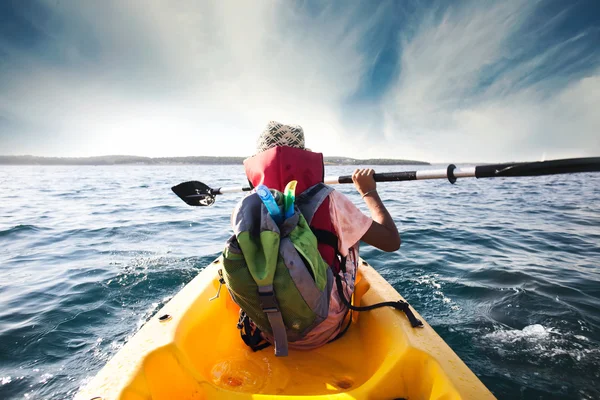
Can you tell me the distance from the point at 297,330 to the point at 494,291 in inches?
167

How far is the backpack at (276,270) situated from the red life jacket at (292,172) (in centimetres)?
28

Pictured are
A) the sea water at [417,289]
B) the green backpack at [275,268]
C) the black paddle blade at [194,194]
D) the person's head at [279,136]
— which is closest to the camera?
the green backpack at [275,268]

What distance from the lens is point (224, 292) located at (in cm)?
325

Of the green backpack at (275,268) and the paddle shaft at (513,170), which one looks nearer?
the green backpack at (275,268)

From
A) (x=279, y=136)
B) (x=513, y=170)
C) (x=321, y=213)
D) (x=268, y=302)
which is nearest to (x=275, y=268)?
(x=268, y=302)

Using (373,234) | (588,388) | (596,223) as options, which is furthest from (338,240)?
(596,223)

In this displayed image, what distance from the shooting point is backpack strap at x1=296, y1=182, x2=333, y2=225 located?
6.51 feet

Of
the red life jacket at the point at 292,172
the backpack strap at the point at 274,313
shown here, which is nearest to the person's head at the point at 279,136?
the red life jacket at the point at 292,172

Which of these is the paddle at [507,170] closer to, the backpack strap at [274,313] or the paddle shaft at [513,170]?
the paddle shaft at [513,170]

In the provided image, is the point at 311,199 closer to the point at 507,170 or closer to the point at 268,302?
the point at 268,302

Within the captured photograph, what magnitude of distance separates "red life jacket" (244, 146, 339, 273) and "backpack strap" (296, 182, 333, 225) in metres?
0.04

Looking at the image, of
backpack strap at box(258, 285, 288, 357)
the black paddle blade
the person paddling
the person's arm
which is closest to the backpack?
backpack strap at box(258, 285, 288, 357)

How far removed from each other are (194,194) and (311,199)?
Result: 4900 millimetres

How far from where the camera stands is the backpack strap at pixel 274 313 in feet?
5.24
